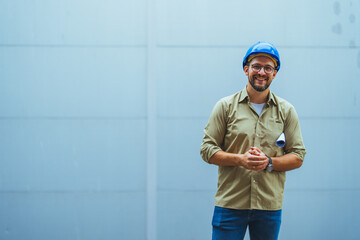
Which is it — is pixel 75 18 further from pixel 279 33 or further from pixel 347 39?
pixel 347 39

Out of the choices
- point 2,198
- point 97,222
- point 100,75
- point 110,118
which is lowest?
point 97,222

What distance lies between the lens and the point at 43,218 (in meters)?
3.68

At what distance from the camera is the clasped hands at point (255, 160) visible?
2.17m

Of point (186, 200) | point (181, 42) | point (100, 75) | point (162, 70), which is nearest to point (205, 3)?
point (181, 42)

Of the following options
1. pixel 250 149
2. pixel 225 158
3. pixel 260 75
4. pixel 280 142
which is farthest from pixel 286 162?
pixel 260 75

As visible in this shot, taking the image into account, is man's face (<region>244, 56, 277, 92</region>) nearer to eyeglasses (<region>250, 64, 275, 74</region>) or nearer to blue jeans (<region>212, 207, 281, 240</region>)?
eyeglasses (<region>250, 64, 275, 74</region>)

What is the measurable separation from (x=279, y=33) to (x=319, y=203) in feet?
5.42

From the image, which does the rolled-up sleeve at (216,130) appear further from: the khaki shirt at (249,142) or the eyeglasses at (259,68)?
the eyeglasses at (259,68)

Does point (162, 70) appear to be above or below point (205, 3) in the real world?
below

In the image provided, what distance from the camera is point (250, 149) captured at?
7.37 feet

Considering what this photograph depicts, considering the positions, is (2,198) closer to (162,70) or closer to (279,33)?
(162,70)

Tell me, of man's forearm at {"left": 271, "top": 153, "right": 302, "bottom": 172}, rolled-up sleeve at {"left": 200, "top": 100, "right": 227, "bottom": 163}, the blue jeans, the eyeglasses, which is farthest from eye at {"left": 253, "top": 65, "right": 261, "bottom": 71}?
the blue jeans

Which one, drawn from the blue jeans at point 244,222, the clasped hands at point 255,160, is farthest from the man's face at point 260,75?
the blue jeans at point 244,222

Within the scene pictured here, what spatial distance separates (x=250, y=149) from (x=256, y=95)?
1.17ft
